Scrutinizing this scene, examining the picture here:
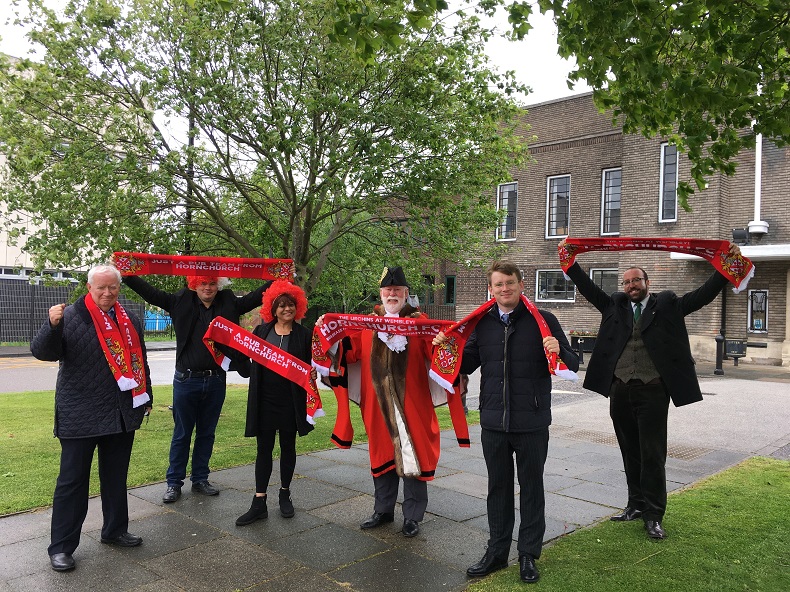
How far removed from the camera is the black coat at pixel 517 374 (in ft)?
14.1

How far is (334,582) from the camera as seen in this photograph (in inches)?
164

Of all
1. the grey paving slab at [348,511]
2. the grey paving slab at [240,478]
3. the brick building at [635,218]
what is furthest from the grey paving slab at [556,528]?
the brick building at [635,218]

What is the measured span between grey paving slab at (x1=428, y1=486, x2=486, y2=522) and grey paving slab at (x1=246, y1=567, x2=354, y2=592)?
157 cm

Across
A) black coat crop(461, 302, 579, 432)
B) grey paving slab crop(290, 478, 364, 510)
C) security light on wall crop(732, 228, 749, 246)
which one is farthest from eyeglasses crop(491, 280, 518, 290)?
security light on wall crop(732, 228, 749, 246)

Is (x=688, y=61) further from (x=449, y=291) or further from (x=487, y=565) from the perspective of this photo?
(x=449, y=291)

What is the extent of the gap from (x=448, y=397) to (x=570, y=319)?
22.4 metres

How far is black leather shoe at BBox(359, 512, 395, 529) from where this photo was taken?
5.18 m

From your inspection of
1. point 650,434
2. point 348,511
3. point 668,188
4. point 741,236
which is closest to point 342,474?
point 348,511

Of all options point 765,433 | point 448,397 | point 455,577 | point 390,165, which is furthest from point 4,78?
point 765,433

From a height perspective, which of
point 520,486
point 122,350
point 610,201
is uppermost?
point 610,201

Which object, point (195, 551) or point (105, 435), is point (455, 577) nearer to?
point (195, 551)

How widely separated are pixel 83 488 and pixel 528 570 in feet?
10.3

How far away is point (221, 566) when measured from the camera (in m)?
4.39

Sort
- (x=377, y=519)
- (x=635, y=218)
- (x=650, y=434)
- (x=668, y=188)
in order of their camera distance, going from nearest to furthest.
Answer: (x=650, y=434) < (x=377, y=519) < (x=668, y=188) < (x=635, y=218)
